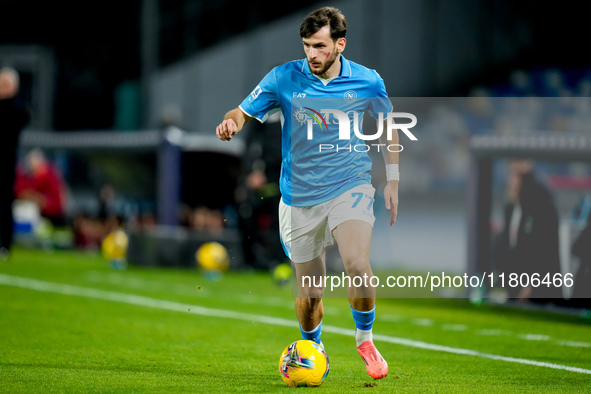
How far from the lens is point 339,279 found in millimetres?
6836

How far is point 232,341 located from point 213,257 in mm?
5848

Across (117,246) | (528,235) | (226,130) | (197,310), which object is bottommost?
(117,246)

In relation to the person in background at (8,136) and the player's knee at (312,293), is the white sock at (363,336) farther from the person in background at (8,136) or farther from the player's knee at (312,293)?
the person in background at (8,136)

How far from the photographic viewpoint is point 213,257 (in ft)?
43.7

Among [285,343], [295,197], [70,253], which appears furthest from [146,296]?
[70,253]

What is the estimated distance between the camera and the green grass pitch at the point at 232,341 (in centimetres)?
561

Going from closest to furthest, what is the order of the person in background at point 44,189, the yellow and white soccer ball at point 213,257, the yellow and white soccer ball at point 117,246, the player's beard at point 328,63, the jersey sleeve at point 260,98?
the player's beard at point 328,63
the jersey sleeve at point 260,98
the yellow and white soccer ball at point 213,257
the yellow and white soccer ball at point 117,246
the person in background at point 44,189

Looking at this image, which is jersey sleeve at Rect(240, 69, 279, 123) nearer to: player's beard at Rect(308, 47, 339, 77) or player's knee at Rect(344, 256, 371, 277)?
player's beard at Rect(308, 47, 339, 77)

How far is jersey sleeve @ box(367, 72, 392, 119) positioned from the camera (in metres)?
5.94

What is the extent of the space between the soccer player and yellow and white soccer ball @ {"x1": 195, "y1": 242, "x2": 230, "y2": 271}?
7491 millimetres

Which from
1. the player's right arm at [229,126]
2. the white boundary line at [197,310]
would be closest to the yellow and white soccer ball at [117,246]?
the white boundary line at [197,310]

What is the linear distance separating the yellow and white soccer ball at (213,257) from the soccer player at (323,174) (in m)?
7.49

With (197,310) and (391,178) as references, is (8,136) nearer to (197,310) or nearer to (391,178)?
(197,310)

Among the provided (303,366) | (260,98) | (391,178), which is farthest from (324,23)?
(303,366)
